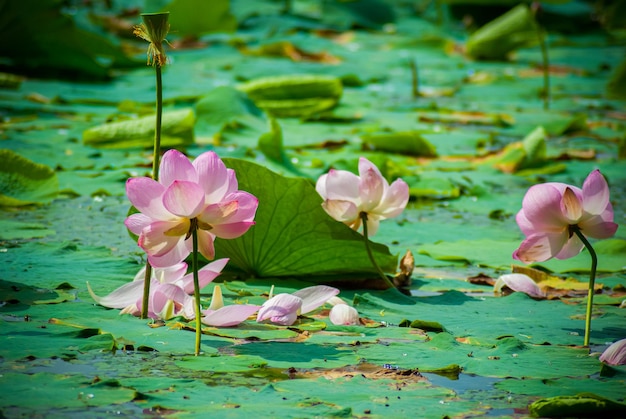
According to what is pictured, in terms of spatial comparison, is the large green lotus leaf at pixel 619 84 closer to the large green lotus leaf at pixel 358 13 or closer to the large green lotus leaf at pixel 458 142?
the large green lotus leaf at pixel 458 142

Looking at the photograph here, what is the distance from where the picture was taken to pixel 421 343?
1544mm

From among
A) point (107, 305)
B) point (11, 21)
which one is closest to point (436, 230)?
point (107, 305)

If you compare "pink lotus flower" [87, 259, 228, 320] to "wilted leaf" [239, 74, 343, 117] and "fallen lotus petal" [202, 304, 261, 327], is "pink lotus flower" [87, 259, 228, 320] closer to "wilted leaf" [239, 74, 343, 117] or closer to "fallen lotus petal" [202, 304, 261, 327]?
"fallen lotus petal" [202, 304, 261, 327]

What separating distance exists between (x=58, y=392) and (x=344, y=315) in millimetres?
631

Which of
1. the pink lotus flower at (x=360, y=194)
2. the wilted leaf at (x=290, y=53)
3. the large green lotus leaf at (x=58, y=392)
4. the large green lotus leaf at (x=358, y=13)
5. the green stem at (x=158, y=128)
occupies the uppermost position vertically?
the large green lotus leaf at (x=358, y=13)

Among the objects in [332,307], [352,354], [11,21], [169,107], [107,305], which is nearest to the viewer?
[352,354]

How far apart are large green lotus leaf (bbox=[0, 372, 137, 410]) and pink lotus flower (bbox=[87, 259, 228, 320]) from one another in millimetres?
363

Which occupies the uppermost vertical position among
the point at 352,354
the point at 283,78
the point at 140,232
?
the point at 283,78

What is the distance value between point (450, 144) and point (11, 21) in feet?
9.04

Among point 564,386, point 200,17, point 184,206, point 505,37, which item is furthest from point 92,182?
point 505,37

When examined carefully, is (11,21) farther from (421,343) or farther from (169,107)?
(421,343)

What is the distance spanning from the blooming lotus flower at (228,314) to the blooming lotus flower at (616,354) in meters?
0.61

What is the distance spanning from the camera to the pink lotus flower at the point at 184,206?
1.41 meters

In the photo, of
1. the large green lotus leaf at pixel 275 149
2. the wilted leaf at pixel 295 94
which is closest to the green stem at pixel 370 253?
the large green lotus leaf at pixel 275 149
